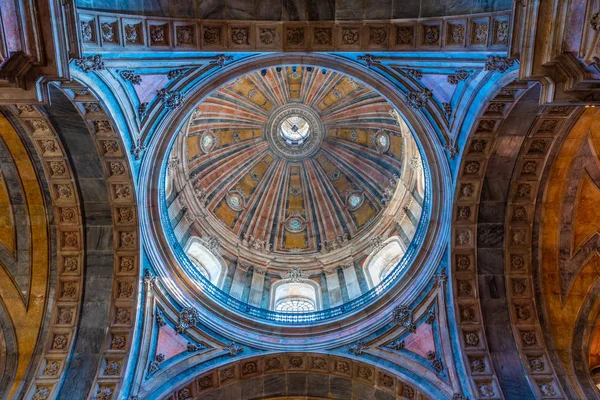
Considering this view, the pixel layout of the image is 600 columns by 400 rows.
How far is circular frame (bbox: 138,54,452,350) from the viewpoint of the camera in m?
15.8

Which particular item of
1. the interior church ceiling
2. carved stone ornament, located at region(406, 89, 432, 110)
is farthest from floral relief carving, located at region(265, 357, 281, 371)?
carved stone ornament, located at region(406, 89, 432, 110)

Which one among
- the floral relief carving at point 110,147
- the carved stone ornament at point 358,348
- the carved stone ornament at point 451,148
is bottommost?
the carved stone ornament at point 358,348

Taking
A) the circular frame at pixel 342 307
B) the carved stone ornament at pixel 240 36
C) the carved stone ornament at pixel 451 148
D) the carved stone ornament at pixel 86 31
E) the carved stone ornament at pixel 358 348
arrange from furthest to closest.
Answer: the carved stone ornament at pixel 358 348
the circular frame at pixel 342 307
the carved stone ornament at pixel 451 148
the carved stone ornament at pixel 240 36
the carved stone ornament at pixel 86 31

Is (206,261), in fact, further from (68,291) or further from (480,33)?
(480,33)

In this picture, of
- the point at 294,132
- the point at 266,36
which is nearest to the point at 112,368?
the point at 266,36

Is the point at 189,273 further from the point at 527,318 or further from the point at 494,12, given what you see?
the point at 494,12

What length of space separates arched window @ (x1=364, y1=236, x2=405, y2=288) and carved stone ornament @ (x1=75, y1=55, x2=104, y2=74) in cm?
1644

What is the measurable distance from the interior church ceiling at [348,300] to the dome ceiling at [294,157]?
8.13 metres

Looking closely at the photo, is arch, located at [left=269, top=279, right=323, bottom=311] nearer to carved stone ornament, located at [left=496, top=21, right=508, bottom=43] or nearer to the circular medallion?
the circular medallion

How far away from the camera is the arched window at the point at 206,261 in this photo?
23.5 meters

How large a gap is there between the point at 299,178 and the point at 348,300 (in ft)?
47.1

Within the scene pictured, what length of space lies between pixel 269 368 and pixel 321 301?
5736mm

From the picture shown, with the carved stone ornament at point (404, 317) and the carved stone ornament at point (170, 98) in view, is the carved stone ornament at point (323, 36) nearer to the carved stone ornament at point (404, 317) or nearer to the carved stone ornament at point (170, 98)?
the carved stone ornament at point (170, 98)

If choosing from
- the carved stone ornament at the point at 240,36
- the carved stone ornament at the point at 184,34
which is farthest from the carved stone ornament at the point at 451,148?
the carved stone ornament at the point at 184,34
